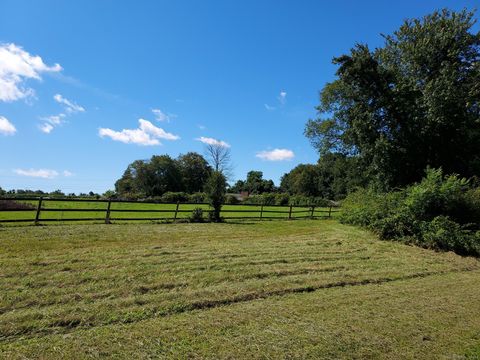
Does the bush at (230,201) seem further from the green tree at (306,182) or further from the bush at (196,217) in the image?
the green tree at (306,182)

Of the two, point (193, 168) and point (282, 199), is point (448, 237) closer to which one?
point (282, 199)

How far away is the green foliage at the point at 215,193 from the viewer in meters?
19.0

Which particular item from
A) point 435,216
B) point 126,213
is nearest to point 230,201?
point 126,213

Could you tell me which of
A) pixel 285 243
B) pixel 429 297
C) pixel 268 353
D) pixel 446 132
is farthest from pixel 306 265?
pixel 446 132

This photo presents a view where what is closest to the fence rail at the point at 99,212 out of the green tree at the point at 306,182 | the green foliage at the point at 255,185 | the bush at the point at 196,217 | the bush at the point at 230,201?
the bush at the point at 196,217

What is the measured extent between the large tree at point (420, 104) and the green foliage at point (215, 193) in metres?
7.99

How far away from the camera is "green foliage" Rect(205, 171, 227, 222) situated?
19047 millimetres

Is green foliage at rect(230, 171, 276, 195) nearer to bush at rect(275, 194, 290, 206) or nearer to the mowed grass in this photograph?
bush at rect(275, 194, 290, 206)

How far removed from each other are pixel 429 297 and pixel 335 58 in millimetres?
14715

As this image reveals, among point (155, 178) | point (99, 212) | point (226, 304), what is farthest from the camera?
point (155, 178)

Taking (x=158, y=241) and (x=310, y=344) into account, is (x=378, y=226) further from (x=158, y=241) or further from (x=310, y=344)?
(x=310, y=344)

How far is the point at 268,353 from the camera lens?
11.0ft

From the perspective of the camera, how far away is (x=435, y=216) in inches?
475

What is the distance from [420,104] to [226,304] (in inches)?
631
